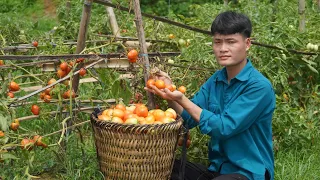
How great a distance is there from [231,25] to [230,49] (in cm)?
11

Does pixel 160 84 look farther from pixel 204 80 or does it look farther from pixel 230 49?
pixel 204 80

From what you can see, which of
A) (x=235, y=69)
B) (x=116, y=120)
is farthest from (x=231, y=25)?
(x=116, y=120)

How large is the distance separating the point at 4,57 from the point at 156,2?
7814 mm

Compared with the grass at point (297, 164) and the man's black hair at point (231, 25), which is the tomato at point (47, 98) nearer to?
the man's black hair at point (231, 25)

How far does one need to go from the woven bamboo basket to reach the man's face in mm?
369

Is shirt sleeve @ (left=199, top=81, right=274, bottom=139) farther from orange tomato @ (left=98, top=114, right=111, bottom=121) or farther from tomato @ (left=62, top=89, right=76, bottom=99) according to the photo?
tomato @ (left=62, top=89, right=76, bottom=99)

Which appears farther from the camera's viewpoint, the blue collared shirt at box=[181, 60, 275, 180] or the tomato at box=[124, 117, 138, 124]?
the blue collared shirt at box=[181, 60, 275, 180]

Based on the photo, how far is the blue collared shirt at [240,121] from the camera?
2607 millimetres

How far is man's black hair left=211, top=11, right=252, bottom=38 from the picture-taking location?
2668 millimetres

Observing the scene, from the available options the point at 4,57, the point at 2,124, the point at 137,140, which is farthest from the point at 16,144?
the point at 137,140

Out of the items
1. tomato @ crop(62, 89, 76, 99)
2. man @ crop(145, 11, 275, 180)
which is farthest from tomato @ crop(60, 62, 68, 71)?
man @ crop(145, 11, 275, 180)

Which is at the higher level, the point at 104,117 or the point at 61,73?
the point at 61,73

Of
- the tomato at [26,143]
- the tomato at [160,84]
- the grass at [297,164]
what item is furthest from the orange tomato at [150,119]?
the grass at [297,164]

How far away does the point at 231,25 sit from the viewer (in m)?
2.66
